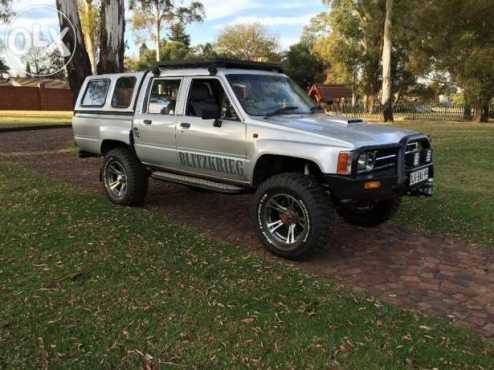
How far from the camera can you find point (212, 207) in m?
7.31


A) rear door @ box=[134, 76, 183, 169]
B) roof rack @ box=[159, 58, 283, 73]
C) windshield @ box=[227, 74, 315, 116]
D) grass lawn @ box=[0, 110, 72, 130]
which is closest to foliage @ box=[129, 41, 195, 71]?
grass lawn @ box=[0, 110, 72, 130]

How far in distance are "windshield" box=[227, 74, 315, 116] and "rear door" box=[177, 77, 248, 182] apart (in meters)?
0.18

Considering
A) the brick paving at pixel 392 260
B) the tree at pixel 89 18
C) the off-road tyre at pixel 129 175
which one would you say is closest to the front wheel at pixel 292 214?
the brick paving at pixel 392 260

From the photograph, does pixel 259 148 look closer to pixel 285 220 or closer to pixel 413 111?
pixel 285 220

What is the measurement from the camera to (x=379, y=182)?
15.5ft

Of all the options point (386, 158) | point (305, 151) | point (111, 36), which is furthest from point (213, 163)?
point (111, 36)

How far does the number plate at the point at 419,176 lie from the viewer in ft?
16.6

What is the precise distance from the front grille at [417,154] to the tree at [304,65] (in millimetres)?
61455

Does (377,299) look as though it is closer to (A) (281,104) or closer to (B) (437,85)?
(A) (281,104)

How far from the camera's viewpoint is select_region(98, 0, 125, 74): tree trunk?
39.8ft

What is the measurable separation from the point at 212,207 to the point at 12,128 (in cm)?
1543

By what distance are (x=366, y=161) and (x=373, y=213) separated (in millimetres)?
1702

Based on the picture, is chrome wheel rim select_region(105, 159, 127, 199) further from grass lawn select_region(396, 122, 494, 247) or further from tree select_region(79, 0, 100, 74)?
tree select_region(79, 0, 100, 74)

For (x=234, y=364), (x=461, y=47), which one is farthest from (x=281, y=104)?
(x=461, y=47)
